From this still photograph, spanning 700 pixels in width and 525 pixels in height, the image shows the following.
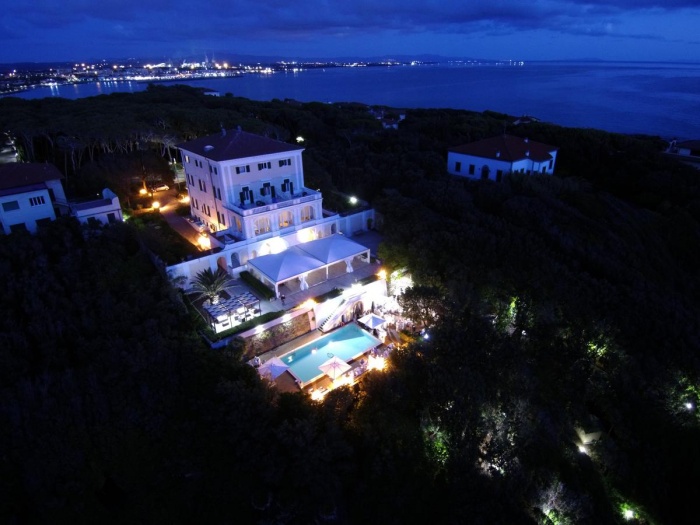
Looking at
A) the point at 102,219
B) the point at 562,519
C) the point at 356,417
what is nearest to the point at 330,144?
the point at 102,219

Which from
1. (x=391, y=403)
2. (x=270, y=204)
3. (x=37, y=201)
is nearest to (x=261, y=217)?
(x=270, y=204)

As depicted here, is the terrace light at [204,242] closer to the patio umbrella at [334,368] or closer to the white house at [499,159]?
the patio umbrella at [334,368]

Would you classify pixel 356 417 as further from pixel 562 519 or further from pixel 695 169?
pixel 695 169

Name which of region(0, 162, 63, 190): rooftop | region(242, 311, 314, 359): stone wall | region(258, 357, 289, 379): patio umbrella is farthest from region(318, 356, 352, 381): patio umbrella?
region(0, 162, 63, 190): rooftop

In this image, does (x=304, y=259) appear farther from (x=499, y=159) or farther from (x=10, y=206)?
(x=499, y=159)

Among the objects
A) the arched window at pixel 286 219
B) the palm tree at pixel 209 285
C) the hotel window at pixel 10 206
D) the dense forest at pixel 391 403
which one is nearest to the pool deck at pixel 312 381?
the dense forest at pixel 391 403

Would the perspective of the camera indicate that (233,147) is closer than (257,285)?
No
